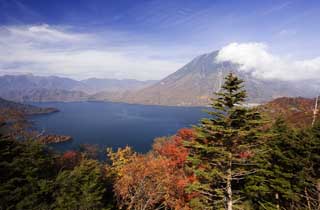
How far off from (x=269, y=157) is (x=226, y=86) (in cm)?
759

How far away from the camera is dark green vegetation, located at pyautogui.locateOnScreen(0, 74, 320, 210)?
9.33m

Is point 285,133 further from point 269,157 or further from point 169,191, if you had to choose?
point 169,191

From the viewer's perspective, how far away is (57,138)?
228 feet

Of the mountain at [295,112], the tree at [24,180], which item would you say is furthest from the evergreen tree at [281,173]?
the tree at [24,180]

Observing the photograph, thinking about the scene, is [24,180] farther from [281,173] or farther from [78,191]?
[281,173]

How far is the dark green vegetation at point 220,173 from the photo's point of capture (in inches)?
367

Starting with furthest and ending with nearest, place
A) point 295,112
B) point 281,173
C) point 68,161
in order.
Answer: point 295,112 < point 68,161 < point 281,173

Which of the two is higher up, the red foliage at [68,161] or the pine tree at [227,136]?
the pine tree at [227,136]

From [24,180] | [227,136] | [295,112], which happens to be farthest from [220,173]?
[295,112]

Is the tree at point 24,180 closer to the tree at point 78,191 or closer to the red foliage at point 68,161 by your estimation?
the tree at point 78,191

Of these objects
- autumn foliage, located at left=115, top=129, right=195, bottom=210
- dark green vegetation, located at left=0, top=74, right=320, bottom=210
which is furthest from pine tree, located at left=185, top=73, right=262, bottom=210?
autumn foliage, located at left=115, top=129, right=195, bottom=210

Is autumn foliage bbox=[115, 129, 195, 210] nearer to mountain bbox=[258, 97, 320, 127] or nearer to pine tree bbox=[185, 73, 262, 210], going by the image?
pine tree bbox=[185, 73, 262, 210]

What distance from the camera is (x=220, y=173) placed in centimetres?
917

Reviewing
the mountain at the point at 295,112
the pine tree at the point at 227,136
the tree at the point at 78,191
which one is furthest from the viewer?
the mountain at the point at 295,112
